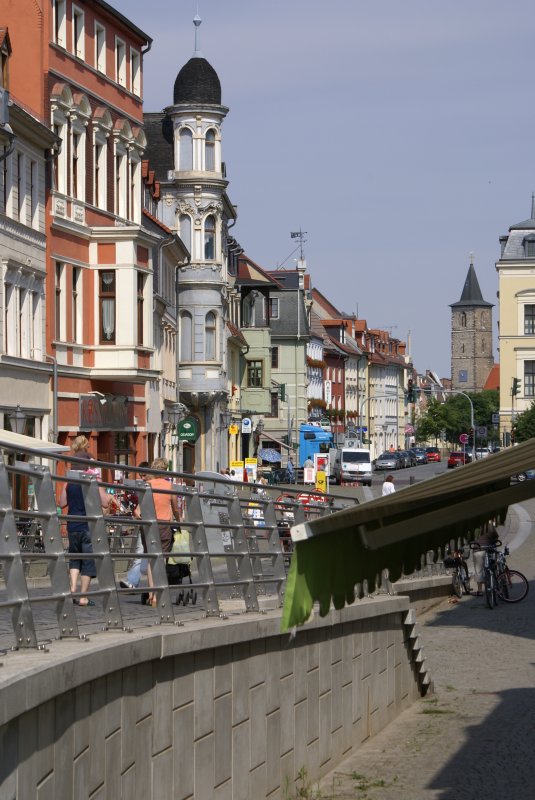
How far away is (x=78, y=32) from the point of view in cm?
4134

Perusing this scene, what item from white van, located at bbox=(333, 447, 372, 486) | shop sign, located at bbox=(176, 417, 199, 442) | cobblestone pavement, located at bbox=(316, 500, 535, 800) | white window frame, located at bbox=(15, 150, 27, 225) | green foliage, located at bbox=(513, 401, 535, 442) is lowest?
cobblestone pavement, located at bbox=(316, 500, 535, 800)

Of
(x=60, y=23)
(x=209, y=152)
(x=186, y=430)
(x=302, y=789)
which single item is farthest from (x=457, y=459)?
(x=302, y=789)

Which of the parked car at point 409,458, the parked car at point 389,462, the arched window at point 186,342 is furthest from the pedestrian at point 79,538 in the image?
the parked car at point 409,458

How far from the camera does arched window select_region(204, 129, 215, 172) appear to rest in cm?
6338

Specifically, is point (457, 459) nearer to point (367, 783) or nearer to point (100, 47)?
point (100, 47)

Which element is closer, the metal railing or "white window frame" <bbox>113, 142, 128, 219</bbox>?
the metal railing

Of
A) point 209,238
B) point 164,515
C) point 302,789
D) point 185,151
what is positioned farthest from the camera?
point 209,238

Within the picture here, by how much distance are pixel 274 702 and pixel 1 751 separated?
5712 mm

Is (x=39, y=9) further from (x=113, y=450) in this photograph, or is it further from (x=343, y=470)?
(x=343, y=470)

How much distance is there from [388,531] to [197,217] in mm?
58278

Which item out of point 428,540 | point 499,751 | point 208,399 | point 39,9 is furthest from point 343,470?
point 428,540

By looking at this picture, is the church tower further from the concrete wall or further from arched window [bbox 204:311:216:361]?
the concrete wall

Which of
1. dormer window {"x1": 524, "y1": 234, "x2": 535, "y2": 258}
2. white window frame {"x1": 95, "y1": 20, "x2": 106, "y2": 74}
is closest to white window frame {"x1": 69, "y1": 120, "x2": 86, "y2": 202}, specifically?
white window frame {"x1": 95, "y1": 20, "x2": 106, "y2": 74}

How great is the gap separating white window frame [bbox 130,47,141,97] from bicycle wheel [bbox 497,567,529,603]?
2271 cm
